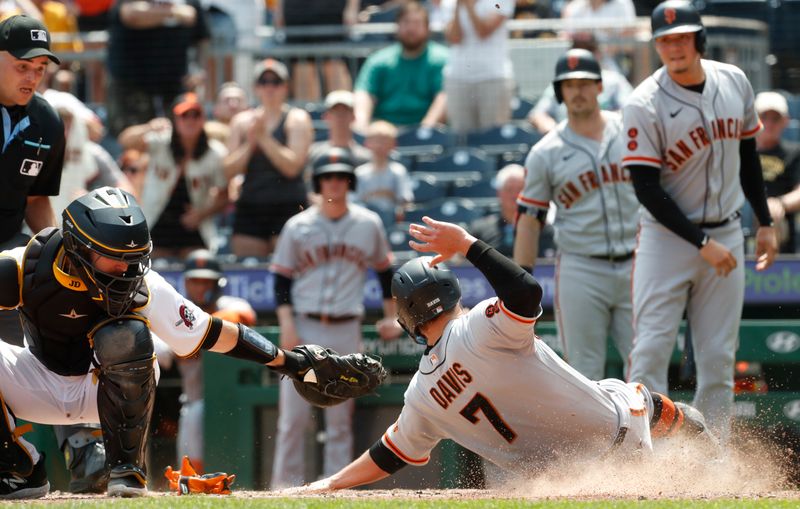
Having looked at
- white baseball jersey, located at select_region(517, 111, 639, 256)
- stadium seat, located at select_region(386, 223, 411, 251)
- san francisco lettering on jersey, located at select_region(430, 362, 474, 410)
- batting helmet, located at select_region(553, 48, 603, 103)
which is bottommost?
stadium seat, located at select_region(386, 223, 411, 251)

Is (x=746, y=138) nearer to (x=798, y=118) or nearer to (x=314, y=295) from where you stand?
(x=314, y=295)

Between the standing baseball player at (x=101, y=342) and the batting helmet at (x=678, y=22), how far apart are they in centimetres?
210

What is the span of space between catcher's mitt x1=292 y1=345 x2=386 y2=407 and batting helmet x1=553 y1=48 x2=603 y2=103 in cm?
219

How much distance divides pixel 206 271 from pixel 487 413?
365 centimetres

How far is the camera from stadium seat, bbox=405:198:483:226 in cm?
916

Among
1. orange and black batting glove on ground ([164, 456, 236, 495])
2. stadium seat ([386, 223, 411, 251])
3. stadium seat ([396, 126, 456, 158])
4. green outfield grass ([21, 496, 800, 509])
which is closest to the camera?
green outfield grass ([21, 496, 800, 509])

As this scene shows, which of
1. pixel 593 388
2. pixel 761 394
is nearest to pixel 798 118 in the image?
pixel 761 394

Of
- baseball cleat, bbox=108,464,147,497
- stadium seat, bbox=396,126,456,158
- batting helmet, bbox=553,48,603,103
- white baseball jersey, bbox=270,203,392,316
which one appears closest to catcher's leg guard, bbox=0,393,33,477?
baseball cleat, bbox=108,464,147,497

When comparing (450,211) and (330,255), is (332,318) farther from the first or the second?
(450,211)

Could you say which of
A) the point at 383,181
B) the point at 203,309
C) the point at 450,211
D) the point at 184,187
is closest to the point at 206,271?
the point at 203,309

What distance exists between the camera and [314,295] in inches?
323

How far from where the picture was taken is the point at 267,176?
9.16 metres

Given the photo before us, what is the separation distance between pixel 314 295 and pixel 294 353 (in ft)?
9.76

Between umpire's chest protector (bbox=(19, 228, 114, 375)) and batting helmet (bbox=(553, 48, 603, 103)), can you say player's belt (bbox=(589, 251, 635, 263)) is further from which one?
umpire's chest protector (bbox=(19, 228, 114, 375))
